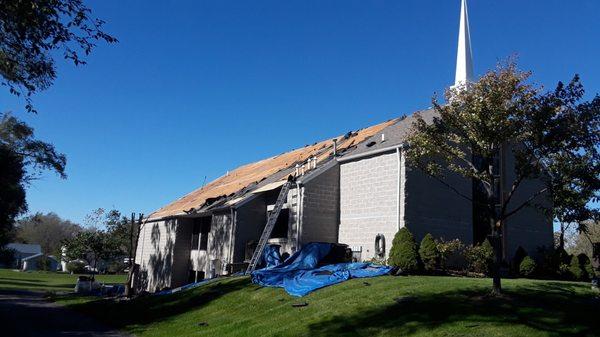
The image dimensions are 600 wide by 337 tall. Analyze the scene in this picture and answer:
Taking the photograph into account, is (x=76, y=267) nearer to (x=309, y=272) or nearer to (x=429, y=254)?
(x=309, y=272)

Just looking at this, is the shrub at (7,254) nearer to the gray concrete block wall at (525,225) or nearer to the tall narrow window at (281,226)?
the tall narrow window at (281,226)

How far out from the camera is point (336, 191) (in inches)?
878

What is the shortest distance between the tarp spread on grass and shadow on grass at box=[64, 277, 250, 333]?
1.27 meters

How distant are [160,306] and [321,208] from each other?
24.3 ft

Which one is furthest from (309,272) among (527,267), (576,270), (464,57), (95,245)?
(95,245)

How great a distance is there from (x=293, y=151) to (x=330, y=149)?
8.12m

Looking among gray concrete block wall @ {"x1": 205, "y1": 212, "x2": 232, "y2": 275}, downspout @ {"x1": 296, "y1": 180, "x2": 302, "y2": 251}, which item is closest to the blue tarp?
downspout @ {"x1": 296, "y1": 180, "x2": 302, "y2": 251}

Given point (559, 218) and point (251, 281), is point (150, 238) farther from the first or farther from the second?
point (559, 218)

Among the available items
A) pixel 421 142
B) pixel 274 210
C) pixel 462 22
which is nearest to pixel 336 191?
pixel 274 210

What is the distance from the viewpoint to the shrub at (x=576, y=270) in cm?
2019

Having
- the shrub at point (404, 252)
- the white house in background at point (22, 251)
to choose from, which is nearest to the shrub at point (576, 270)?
the shrub at point (404, 252)

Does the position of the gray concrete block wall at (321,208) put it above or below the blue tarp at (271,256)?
above

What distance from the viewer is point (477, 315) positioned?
35.8 ft

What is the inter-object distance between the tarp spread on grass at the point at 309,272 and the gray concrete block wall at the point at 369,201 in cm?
162
